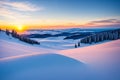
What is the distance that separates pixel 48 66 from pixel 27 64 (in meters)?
0.89

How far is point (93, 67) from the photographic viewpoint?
594 centimetres

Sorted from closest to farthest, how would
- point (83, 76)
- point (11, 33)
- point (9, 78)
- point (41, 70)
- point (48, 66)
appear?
1. point (9, 78)
2. point (83, 76)
3. point (41, 70)
4. point (48, 66)
5. point (11, 33)

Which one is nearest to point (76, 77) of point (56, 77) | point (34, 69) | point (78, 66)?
point (56, 77)

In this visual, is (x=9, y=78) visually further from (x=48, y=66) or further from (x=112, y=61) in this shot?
(x=112, y=61)

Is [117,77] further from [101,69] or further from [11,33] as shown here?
[11,33]

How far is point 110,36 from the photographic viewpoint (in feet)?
85.7

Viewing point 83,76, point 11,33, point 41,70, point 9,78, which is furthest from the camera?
point 11,33

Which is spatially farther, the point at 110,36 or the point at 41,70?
the point at 110,36

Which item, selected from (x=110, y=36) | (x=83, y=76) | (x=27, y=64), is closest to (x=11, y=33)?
(x=110, y=36)

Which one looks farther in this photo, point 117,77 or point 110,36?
point 110,36

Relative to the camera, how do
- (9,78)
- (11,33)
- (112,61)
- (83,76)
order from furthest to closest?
1. (11,33)
2. (112,61)
3. (83,76)
4. (9,78)

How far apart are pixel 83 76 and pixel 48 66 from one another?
1483mm

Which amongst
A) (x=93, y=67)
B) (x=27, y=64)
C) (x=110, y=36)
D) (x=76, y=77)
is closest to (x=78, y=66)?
(x=93, y=67)

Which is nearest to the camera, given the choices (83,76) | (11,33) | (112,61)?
(83,76)
